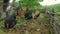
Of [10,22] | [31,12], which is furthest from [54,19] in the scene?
[10,22]

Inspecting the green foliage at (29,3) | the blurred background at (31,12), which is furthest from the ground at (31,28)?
the green foliage at (29,3)

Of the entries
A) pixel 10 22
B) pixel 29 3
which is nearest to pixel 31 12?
pixel 29 3

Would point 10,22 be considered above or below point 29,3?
below

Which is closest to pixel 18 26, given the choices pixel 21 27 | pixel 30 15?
pixel 21 27

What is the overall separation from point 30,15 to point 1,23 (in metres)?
0.27

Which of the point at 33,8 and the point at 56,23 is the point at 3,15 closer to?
the point at 33,8

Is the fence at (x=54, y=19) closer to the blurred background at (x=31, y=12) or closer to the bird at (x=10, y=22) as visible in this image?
the blurred background at (x=31, y=12)

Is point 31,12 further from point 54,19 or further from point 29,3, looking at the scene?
point 54,19

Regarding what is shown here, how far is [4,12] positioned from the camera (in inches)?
62.8

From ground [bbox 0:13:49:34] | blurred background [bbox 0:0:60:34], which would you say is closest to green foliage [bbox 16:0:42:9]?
blurred background [bbox 0:0:60:34]

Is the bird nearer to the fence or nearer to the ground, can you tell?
the ground

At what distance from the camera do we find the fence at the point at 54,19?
1503 millimetres

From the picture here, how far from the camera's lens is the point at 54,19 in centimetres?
156

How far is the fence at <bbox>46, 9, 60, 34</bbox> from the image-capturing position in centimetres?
150
